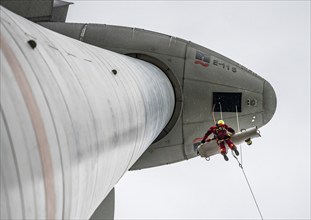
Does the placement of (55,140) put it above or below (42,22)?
below

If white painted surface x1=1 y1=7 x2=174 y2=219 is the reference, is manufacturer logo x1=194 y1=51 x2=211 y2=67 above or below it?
above

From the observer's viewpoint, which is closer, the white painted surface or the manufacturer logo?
the white painted surface

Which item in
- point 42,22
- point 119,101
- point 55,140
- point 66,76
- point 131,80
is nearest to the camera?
point 55,140

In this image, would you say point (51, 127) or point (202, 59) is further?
point (202, 59)

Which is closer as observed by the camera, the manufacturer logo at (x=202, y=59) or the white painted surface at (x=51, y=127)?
the white painted surface at (x=51, y=127)

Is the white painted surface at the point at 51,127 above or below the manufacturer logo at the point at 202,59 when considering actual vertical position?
below

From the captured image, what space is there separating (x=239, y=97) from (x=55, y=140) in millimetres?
17864

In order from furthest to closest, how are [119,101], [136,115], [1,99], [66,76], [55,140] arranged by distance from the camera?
[136,115] → [119,101] → [66,76] → [55,140] → [1,99]

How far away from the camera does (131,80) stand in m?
10.3

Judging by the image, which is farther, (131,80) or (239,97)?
(239,97)

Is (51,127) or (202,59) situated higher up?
(202,59)

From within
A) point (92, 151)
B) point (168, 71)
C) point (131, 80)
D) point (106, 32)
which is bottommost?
point (92, 151)

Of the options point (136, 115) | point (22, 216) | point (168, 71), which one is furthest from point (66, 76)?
point (168, 71)

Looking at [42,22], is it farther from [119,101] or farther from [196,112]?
[119,101]
